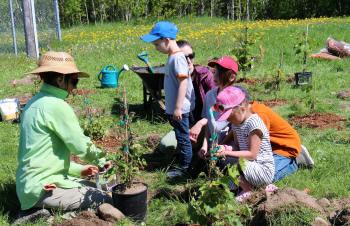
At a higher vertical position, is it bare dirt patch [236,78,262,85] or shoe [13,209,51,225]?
bare dirt patch [236,78,262,85]

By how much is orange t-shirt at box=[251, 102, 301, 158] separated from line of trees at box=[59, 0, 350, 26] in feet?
72.9

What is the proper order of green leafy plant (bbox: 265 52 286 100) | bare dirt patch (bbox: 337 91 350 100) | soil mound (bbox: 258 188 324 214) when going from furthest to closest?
green leafy plant (bbox: 265 52 286 100) → bare dirt patch (bbox: 337 91 350 100) → soil mound (bbox: 258 188 324 214)

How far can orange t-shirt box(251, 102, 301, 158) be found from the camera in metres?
4.19

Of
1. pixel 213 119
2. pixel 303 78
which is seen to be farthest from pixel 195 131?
pixel 303 78

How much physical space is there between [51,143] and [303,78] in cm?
590

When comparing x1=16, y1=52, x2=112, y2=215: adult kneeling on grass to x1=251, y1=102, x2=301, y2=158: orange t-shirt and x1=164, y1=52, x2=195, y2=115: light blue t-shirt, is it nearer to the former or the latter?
x1=164, y1=52, x2=195, y2=115: light blue t-shirt

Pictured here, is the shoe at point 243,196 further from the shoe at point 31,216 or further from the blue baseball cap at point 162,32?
the blue baseball cap at point 162,32

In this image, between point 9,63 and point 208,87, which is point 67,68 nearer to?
point 208,87

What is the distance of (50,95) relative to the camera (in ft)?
11.9

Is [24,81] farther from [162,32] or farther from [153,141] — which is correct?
[162,32]

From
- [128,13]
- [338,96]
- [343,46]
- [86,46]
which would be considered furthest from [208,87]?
[128,13]

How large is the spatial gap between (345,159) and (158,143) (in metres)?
2.15

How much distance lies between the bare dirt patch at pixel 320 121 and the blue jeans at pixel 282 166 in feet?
6.40

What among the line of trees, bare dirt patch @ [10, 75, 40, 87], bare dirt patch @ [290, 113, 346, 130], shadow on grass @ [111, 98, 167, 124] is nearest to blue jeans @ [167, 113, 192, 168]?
shadow on grass @ [111, 98, 167, 124]
